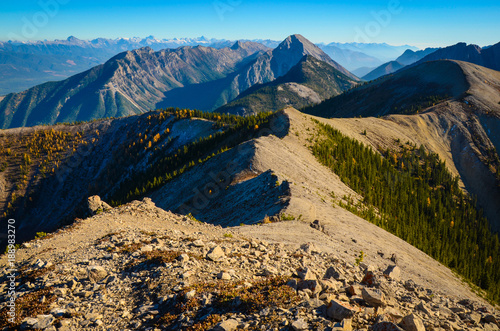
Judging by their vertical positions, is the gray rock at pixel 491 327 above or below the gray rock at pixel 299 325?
above

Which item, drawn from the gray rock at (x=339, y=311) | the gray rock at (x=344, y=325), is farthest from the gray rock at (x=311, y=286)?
the gray rock at (x=344, y=325)

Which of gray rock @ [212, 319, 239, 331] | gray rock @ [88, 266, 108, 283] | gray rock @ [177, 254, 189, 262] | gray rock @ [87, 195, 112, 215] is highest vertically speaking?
gray rock @ [212, 319, 239, 331]

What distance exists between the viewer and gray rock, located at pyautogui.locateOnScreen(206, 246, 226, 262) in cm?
1700

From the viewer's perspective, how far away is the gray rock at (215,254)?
17000 millimetres

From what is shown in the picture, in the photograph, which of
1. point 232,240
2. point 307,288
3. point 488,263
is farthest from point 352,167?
point 307,288

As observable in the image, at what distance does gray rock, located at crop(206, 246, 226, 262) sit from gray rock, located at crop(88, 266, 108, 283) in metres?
5.77

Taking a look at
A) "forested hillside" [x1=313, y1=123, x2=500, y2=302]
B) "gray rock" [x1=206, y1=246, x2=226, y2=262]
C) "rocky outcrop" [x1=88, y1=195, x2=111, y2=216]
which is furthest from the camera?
"forested hillside" [x1=313, y1=123, x2=500, y2=302]

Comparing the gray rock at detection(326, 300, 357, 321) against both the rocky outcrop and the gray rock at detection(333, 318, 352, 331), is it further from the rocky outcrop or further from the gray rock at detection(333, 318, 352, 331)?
the rocky outcrop

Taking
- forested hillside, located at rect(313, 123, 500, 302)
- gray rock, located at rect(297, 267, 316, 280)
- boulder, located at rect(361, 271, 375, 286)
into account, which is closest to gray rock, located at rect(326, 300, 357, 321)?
gray rock, located at rect(297, 267, 316, 280)

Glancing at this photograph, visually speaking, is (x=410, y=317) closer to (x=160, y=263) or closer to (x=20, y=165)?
(x=160, y=263)

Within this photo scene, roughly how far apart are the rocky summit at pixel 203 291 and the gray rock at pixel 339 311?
0.04 metres

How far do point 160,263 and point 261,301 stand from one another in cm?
683

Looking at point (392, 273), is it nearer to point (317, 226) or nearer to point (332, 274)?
point (332, 274)

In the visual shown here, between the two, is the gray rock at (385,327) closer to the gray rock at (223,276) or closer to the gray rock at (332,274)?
the gray rock at (332,274)
